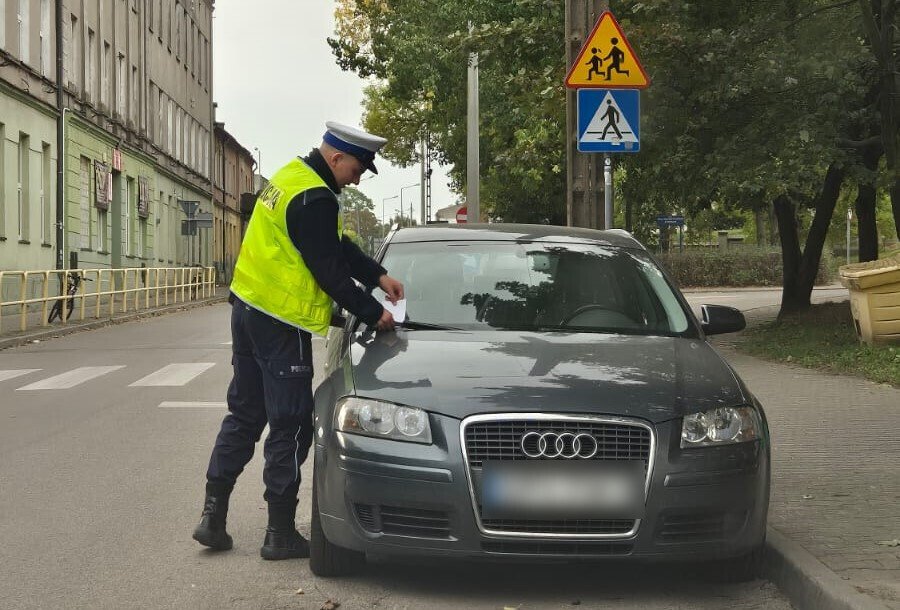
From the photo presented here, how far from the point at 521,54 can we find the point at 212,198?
4578cm

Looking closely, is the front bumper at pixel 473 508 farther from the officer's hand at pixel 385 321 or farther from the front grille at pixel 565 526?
the officer's hand at pixel 385 321

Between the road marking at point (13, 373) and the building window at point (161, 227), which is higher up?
the building window at point (161, 227)

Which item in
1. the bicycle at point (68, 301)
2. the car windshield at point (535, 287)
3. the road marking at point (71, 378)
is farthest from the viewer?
the bicycle at point (68, 301)

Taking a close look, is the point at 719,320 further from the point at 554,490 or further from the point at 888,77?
the point at 888,77

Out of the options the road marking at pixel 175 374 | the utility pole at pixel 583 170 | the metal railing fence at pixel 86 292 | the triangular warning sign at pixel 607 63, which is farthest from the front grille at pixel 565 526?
the metal railing fence at pixel 86 292

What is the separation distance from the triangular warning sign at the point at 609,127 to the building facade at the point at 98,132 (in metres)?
18.8

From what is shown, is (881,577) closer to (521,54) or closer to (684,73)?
(684,73)

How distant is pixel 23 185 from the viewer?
28.0 m

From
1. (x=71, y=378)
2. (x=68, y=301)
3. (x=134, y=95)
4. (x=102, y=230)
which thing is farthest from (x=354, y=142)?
(x=134, y=95)

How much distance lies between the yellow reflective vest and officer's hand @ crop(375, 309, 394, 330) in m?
0.24

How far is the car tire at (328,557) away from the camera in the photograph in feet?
16.1

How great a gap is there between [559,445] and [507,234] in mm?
2021

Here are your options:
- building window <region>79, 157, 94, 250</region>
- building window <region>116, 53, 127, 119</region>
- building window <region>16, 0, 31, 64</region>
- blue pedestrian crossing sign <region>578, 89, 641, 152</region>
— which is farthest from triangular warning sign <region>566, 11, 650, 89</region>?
building window <region>116, 53, 127, 119</region>

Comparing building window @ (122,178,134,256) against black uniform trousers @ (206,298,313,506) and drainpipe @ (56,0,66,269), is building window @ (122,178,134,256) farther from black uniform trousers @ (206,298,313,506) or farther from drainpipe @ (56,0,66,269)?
black uniform trousers @ (206,298,313,506)
